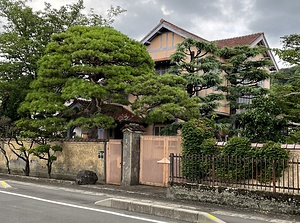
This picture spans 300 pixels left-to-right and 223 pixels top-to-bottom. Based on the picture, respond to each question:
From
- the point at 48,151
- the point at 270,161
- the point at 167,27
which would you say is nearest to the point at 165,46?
the point at 167,27

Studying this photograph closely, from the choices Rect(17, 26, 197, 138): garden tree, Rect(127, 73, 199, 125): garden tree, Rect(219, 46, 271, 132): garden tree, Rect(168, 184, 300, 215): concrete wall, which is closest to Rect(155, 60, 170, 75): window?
Rect(219, 46, 271, 132): garden tree

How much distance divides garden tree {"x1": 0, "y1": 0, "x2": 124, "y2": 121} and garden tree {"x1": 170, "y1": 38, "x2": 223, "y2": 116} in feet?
21.9

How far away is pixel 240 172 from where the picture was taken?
37.0 feet

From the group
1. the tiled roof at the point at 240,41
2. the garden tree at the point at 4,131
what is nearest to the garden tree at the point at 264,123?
the tiled roof at the point at 240,41

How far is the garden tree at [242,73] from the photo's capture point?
21062mm

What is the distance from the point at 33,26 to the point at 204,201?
15808 mm

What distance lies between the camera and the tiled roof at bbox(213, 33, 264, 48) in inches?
962

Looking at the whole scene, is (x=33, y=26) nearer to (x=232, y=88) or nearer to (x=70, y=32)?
(x=70, y=32)

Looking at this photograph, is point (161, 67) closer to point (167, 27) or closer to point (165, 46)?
point (165, 46)

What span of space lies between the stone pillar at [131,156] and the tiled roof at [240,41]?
474 inches

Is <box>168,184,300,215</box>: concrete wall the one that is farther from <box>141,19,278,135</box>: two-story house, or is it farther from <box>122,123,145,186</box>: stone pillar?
<box>141,19,278,135</box>: two-story house

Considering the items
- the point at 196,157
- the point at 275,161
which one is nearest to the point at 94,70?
the point at 196,157

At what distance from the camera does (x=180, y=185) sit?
39.0 ft

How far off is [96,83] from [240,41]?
40.2 ft
